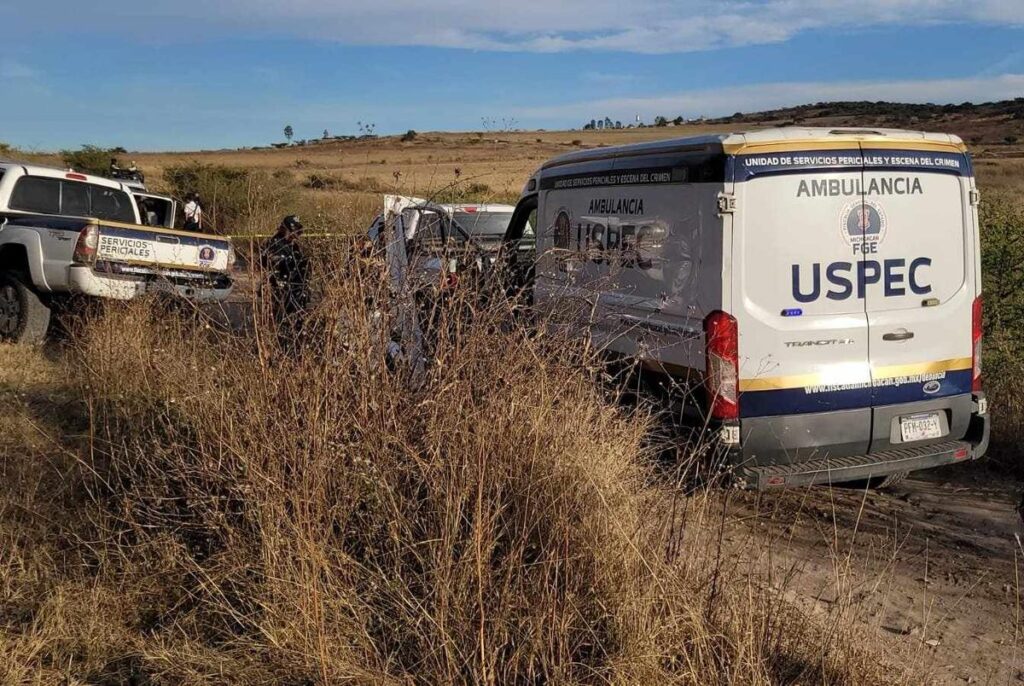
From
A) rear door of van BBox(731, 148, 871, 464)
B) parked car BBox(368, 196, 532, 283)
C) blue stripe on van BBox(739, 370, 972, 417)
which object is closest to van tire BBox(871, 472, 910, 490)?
blue stripe on van BBox(739, 370, 972, 417)

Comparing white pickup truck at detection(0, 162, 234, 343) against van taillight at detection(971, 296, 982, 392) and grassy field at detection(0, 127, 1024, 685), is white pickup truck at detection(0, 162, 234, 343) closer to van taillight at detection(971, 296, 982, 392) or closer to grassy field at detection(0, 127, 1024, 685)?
grassy field at detection(0, 127, 1024, 685)

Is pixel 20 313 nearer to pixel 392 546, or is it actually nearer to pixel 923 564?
pixel 392 546

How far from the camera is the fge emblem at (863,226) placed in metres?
4.88

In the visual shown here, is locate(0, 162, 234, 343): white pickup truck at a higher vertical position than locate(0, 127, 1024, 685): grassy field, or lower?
higher

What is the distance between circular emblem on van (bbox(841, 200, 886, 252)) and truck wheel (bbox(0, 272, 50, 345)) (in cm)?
812

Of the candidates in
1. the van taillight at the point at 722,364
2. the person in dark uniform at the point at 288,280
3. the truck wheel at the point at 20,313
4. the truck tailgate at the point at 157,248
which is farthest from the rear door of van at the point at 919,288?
the truck wheel at the point at 20,313

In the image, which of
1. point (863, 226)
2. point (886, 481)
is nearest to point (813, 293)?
point (863, 226)

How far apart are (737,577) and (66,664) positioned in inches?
105

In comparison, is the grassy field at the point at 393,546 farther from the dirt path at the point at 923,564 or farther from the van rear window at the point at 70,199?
the van rear window at the point at 70,199

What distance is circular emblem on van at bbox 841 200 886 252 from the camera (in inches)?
192

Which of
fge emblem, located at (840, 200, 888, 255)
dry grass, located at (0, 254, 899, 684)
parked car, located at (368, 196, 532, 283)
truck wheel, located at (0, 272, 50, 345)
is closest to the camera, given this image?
dry grass, located at (0, 254, 899, 684)

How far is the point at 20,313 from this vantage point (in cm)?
930

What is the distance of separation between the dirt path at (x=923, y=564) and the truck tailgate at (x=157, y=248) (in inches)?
243

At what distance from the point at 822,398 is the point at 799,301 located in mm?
573
